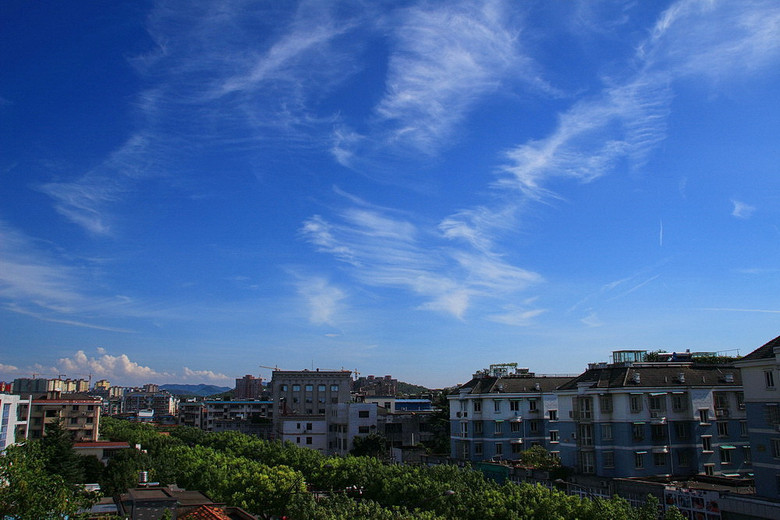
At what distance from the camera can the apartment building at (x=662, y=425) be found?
53.5 meters

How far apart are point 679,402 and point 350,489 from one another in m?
29.5

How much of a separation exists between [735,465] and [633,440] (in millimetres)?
10339

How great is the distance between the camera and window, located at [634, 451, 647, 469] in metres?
52.8

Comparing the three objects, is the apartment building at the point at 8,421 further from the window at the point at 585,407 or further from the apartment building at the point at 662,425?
the apartment building at the point at 662,425

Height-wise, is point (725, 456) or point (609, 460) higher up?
point (725, 456)

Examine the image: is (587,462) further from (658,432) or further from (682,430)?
(682,430)

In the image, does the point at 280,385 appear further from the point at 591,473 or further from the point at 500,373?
the point at 591,473

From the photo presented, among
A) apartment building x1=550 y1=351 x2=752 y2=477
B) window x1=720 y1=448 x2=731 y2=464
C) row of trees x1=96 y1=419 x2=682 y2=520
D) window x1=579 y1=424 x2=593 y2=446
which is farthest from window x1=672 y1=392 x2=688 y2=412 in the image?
row of trees x1=96 y1=419 x2=682 y2=520

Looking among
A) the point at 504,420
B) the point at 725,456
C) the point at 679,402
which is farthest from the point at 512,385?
the point at 725,456

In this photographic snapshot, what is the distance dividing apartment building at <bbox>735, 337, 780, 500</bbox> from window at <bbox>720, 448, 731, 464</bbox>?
14458mm

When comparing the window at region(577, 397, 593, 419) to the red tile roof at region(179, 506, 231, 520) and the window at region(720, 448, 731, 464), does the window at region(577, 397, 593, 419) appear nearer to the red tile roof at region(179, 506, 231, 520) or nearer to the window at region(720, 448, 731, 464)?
the window at region(720, 448, 731, 464)

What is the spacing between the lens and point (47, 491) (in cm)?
2117

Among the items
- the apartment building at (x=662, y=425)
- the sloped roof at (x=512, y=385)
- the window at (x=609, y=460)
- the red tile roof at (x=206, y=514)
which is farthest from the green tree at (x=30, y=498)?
the sloped roof at (x=512, y=385)

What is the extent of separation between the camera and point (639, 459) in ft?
174
